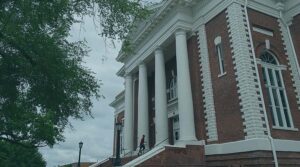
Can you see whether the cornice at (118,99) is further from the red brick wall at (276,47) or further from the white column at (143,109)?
the red brick wall at (276,47)

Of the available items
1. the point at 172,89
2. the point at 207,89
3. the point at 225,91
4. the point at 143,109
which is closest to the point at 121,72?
the point at 143,109

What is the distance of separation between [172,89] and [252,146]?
35.3ft

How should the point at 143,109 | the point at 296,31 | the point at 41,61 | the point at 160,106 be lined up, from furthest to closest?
1. the point at 143,109
2. the point at 160,106
3. the point at 296,31
4. the point at 41,61

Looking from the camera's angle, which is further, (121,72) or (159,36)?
(121,72)

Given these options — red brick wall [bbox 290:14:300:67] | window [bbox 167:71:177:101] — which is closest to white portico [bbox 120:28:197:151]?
window [bbox 167:71:177:101]

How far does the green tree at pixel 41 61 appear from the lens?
10281mm

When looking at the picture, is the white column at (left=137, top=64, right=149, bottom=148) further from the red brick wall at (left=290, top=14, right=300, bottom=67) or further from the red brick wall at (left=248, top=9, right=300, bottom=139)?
the red brick wall at (left=290, top=14, right=300, bottom=67)

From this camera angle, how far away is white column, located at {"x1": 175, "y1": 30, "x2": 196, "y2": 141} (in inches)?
667

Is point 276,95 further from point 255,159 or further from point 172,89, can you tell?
point 172,89

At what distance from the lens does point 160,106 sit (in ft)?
64.8

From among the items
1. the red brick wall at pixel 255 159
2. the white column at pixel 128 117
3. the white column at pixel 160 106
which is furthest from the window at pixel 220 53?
the white column at pixel 128 117

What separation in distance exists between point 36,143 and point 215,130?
9.33 metres

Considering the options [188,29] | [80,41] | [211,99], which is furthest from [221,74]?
[80,41]

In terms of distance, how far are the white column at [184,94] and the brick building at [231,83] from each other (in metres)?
0.06
